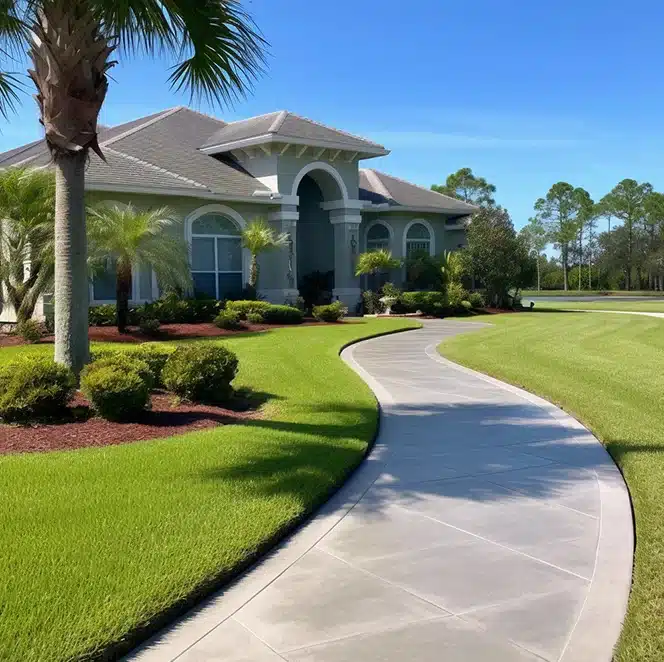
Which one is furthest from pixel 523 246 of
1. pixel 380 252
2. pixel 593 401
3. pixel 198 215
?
pixel 593 401

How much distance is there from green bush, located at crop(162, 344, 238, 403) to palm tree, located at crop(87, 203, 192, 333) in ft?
28.1

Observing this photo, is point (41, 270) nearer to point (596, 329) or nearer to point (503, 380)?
point (503, 380)

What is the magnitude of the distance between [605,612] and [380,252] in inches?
939

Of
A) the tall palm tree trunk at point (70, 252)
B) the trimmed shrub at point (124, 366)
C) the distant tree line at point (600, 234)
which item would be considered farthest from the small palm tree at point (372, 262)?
the distant tree line at point (600, 234)

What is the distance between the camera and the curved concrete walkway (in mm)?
3756

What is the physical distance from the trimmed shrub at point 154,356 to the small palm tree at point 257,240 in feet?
44.8

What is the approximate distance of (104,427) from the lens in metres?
8.08

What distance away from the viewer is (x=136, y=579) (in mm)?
4305

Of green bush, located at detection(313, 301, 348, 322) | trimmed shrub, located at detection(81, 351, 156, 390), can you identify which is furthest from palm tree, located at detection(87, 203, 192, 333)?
trimmed shrub, located at detection(81, 351, 156, 390)

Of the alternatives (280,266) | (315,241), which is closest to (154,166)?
(280,266)

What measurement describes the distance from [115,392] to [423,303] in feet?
67.7

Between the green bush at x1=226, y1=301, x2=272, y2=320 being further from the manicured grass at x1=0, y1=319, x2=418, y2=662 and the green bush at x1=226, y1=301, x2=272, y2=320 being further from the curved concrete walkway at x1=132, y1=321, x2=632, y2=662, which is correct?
the curved concrete walkway at x1=132, y1=321, x2=632, y2=662

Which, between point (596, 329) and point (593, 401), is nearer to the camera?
point (593, 401)

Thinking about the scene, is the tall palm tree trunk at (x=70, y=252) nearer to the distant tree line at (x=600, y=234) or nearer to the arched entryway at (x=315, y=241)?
the arched entryway at (x=315, y=241)
